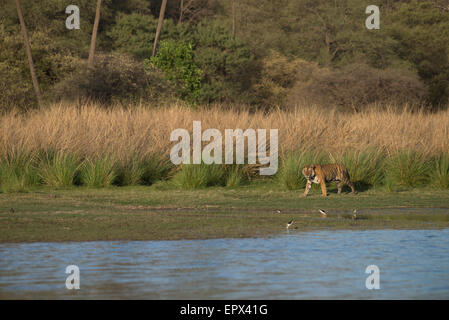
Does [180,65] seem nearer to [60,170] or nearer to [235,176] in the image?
[235,176]

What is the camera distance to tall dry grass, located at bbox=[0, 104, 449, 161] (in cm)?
1844

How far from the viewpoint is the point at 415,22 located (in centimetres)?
5600

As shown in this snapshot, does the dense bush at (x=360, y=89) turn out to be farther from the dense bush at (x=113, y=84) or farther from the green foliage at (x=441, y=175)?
the green foliage at (x=441, y=175)

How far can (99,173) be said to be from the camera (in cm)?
1709

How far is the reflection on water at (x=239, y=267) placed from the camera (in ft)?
25.6

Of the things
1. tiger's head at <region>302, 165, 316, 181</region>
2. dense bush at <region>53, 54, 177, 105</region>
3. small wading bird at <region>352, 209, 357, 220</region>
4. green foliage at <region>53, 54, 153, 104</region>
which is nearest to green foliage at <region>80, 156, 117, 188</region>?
tiger's head at <region>302, 165, 316, 181</region>

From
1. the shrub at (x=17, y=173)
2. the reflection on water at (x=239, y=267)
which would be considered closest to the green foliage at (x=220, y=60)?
the shrub at (x=17, y=173)

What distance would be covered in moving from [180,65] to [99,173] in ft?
85.4

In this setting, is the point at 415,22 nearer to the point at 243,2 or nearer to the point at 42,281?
the point at 243,2

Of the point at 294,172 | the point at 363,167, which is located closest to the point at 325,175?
the point at 294,172

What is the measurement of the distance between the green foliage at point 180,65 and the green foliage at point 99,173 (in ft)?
78.2
